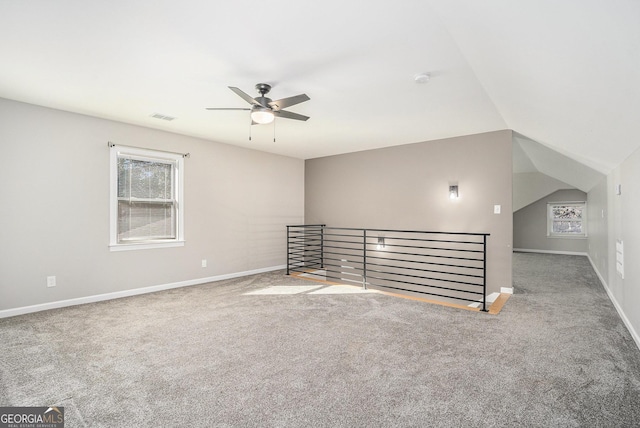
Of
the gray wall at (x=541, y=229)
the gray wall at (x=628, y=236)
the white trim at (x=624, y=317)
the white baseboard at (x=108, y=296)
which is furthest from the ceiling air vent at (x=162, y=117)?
the gray wall at (x=541, y=229)

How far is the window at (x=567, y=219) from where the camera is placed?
9.46 meters

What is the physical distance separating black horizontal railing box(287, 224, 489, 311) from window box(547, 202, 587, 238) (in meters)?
6.83

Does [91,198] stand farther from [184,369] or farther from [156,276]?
[184,369]

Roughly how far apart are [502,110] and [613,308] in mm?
2769

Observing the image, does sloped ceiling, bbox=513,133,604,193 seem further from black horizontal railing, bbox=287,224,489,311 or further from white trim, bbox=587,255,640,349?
white trim, bbox=587,255,640,349

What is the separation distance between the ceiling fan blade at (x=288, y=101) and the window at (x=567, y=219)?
33.3ft

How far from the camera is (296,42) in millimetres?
2371

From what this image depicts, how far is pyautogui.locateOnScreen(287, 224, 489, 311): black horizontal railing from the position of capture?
4.99 meters

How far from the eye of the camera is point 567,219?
9.76 m

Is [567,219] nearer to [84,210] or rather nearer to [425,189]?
[425,189]

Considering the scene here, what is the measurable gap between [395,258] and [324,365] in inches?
151

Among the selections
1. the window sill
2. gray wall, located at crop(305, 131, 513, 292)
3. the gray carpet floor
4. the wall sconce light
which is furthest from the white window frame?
the wall sconce light

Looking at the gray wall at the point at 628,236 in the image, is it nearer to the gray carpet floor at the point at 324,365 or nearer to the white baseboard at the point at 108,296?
the gray carpet floor at the point at 324,365

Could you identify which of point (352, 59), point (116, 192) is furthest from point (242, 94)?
point (116, 192)
